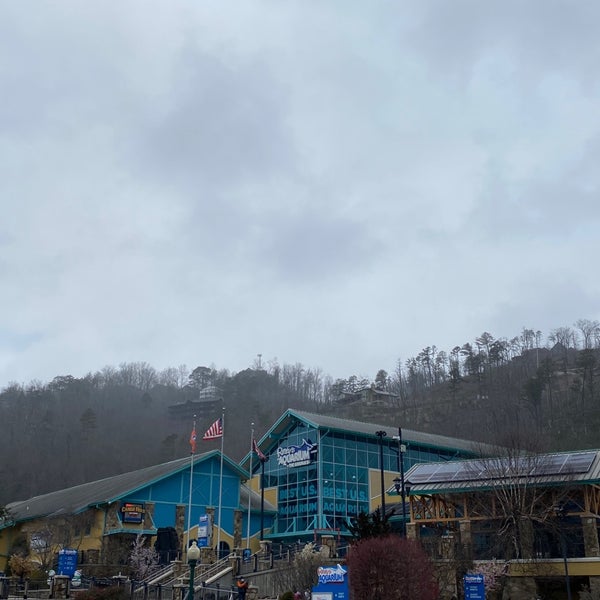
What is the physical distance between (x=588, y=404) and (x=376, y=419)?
104ft

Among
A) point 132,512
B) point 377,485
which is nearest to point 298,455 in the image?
point 377,485

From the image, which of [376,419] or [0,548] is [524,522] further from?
[376,419]

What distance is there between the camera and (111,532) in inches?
1889

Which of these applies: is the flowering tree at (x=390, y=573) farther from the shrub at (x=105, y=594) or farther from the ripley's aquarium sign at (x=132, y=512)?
the ripley's aquarium sign at (x=132, y=512)

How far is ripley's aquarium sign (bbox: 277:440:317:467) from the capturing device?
5766 centimetres

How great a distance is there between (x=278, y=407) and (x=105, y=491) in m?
69.1

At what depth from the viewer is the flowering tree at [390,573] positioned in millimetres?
22234

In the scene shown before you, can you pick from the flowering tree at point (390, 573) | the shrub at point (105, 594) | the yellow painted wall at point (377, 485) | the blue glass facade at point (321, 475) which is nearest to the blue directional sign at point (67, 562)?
the shrub at point (105, 594)

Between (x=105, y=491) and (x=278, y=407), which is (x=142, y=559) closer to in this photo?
(x=105, y=491)

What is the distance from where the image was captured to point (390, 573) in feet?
73.7

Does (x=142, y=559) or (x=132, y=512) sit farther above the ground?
(x=132, y=512)

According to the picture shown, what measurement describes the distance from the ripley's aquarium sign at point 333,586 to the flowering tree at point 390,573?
2.86 m

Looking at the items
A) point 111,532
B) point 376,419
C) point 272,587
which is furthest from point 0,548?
point 376,419

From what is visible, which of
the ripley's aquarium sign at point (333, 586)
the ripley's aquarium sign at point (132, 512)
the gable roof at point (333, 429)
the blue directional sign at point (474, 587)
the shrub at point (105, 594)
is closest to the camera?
the ripley's aquarium sign at point (333, 586)
